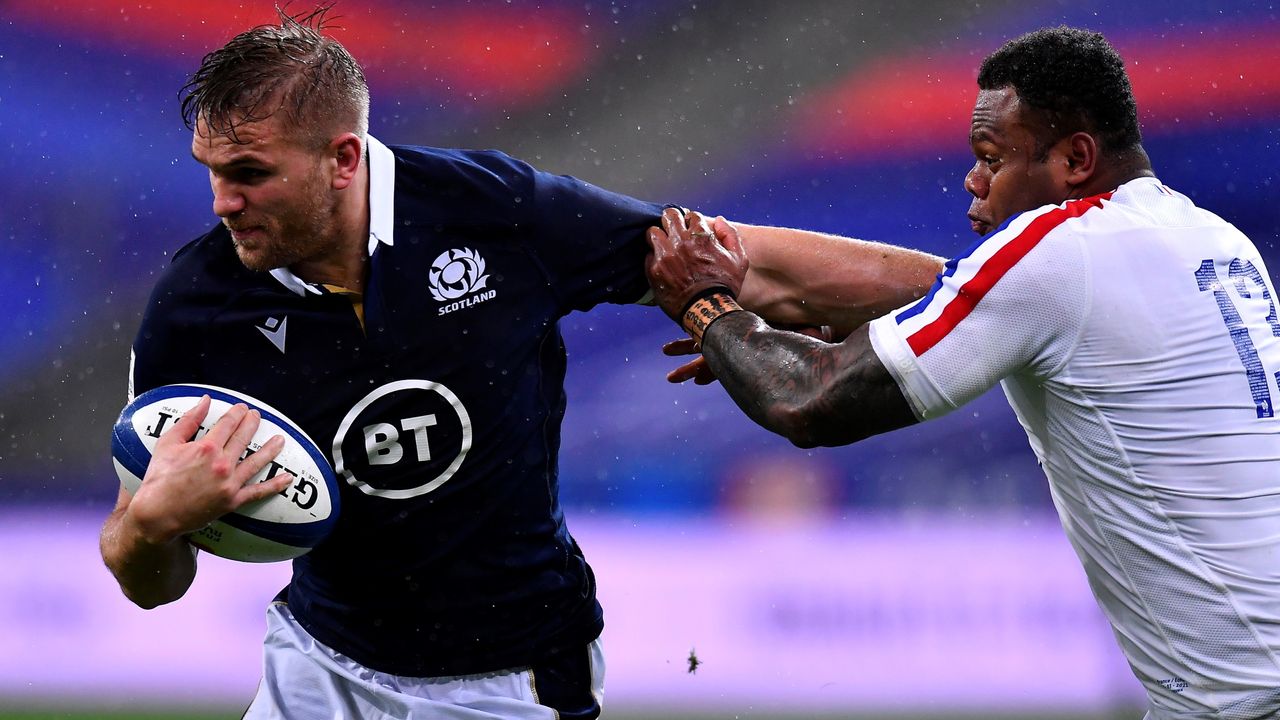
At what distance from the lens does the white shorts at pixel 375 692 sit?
3.18 meters

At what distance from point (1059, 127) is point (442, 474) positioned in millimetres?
1633

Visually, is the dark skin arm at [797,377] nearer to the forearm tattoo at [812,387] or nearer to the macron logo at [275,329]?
the forearm tattoo at [812,387]

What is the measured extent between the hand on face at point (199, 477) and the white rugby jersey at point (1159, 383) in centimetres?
135

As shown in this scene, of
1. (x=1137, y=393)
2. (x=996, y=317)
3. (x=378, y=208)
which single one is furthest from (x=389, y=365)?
(x=1137, y=393)

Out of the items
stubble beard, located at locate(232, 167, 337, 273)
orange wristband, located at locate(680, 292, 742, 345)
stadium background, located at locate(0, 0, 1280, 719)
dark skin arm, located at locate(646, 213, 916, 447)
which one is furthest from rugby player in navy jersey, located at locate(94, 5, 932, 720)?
stadium background, located at locate(0, 0, 1280, 719)

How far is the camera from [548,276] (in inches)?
128

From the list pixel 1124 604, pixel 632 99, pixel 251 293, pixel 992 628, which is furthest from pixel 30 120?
pixel 1124 604

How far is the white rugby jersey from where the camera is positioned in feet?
8.61

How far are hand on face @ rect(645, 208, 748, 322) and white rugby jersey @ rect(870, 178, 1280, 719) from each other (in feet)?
2.07

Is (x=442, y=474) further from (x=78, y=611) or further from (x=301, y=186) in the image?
(x=78, y=611)

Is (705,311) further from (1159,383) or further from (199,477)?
(199,477)

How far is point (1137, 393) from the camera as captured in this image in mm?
2646

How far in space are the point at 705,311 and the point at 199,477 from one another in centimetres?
122

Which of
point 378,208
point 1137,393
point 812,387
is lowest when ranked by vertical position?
point 1137,393
